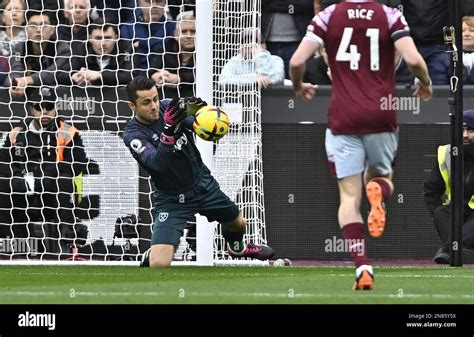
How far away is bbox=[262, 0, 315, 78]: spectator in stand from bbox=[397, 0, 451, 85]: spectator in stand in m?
1.11

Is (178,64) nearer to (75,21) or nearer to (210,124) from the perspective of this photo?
(75,21)

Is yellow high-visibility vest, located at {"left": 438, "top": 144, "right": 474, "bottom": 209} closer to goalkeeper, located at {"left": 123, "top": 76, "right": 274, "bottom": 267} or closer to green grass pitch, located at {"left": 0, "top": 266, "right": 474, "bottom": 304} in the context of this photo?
green grass pitch, located at {"left": 0, "top": 266, "right": 474, "bottom": 304}


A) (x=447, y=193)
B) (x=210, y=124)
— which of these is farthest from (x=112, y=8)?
(x=447, y=193)

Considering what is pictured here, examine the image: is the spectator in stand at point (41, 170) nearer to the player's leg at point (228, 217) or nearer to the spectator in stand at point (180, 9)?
the spectator in stand at point (180, 9)

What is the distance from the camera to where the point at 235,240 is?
13523 mm

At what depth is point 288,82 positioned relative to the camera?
1528cm

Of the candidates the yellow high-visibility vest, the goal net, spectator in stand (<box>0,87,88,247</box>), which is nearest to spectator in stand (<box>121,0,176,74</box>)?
the goal net

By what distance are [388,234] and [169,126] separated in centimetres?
358

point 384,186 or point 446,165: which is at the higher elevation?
point 384,186

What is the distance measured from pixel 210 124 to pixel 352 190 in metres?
2.51

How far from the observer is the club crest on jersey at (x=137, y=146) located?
41.8ft

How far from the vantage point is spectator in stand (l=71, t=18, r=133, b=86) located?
15.0m
